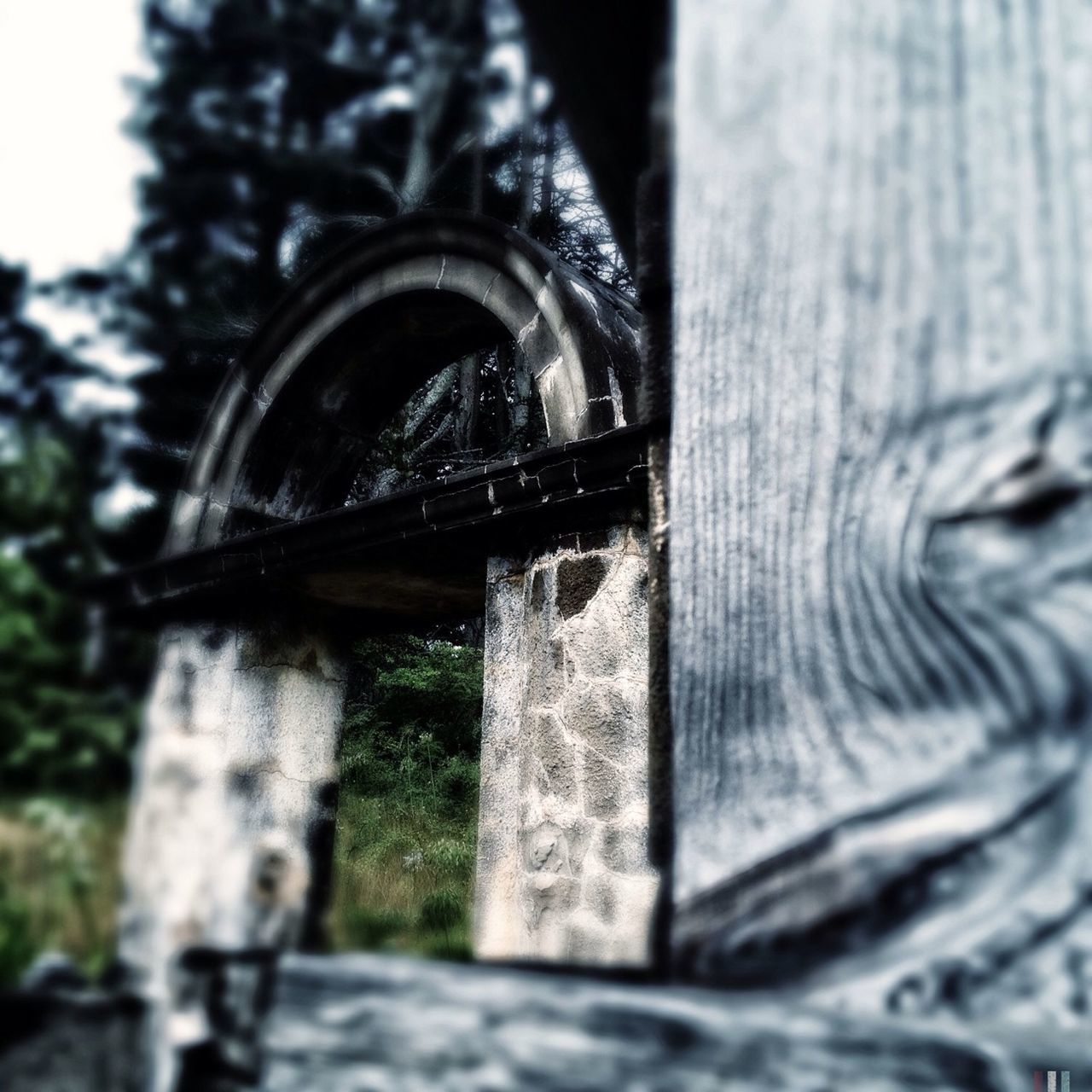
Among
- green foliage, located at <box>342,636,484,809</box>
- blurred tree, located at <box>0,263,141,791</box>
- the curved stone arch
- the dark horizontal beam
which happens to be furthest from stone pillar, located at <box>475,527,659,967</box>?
green foliage, located at <box>342,636,484,809</box>

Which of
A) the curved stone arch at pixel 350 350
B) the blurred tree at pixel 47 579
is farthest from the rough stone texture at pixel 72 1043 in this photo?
the curved stone arch at pixel 350 350

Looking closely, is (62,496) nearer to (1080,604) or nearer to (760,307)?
(760,307)

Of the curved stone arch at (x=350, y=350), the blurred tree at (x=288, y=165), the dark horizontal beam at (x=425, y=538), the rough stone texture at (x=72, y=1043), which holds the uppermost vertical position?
the blurred tree at (x=288, y=165)

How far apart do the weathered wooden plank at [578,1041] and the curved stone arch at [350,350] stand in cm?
291

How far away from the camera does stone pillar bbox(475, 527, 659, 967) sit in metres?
2.72

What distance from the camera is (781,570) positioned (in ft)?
1.78

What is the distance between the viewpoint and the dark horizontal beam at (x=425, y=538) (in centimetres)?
288

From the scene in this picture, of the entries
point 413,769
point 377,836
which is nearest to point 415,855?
point 377,836

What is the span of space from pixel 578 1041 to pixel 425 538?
9.81 ft

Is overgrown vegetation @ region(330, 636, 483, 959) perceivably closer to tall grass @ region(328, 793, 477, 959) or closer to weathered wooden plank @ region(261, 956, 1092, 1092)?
tall grass @ region(328, 793, 477, 959)

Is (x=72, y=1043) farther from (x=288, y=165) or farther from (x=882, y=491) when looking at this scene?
(x=288, y=165)

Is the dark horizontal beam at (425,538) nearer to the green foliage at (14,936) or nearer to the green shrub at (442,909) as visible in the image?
the green shrub at (442,909)

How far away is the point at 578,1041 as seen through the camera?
0.40 metres

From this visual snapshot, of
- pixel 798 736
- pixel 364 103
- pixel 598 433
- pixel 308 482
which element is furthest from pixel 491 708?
pixel 364 103
